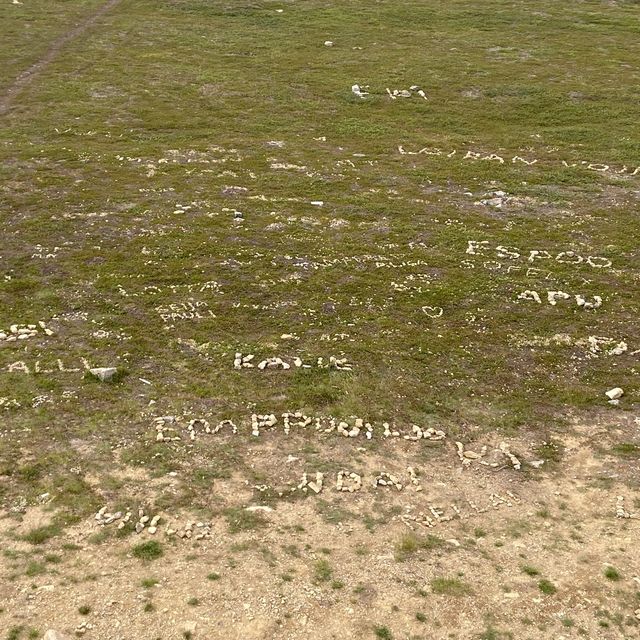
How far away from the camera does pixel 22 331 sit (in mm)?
24000

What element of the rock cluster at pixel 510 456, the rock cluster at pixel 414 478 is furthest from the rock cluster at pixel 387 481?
the rock cluster at pixel 510 456

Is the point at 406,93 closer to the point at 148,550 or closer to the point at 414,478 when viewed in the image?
the point at 414,478

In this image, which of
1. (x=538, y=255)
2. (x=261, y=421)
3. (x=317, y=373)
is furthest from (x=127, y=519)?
(x=538, y=255)

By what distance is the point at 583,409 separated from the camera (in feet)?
70.1

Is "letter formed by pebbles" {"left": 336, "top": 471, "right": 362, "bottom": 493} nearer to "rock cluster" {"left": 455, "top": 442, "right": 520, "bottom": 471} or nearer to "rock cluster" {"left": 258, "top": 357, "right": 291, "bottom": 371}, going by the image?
"rock cluster" {"left": 455, "top": 442, "right": 520, "bottom": 471}

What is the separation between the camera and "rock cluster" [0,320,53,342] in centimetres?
2364

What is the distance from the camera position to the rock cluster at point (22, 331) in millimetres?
23641

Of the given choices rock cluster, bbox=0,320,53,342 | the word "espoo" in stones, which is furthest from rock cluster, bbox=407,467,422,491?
the word "espoo" in stones

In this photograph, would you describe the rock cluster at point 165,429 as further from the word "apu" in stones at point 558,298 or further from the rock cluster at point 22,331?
the word "apu" in stones at point 558,298

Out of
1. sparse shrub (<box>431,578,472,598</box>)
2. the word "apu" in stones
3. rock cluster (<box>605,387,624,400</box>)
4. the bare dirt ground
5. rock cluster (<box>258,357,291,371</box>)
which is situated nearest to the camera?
sparse shrub (<box>431,578,472,598</box>)

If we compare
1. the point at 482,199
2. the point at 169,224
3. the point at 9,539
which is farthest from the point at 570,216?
the point at 9,539

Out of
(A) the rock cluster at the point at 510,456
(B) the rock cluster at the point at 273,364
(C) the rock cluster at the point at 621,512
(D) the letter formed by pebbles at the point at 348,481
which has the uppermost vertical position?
(B) the rock cluster at the point at 273,364

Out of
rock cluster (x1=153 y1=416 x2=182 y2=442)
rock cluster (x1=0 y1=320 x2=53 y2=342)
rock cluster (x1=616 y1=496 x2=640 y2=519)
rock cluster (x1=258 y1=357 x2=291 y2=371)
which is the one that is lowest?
rock cluster (x1=616 y1=496 x2=640 y2=519)

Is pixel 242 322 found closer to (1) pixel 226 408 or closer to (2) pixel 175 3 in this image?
(1) pixel 226 408
